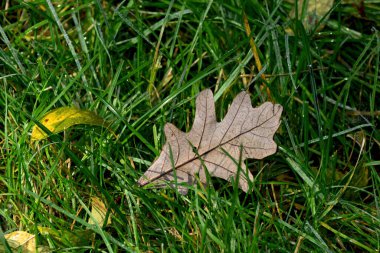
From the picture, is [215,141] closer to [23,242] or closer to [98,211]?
[98,211]

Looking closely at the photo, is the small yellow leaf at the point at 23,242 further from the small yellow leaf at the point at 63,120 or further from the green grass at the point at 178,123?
the small yellow leaf at the point at 63,120

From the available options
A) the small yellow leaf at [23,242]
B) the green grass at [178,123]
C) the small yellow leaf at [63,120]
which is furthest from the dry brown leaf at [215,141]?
the small yellow leaf at [23,242]

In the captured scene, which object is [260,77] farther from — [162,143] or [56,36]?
[56,36]

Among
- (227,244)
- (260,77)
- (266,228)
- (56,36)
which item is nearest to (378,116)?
(260,77)

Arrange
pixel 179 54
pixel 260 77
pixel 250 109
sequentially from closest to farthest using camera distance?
pixel 250 109
pixel 260 77
pixel 179 54

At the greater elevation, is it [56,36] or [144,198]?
[56,36]

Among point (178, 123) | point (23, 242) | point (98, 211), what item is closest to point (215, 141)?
point (178, 123)

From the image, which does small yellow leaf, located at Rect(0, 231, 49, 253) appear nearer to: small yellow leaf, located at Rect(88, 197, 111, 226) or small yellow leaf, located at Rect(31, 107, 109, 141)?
small yellow leaf, located at Rect(88, 197, 111, 226)
